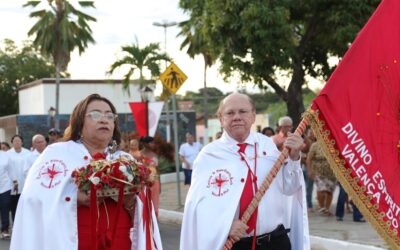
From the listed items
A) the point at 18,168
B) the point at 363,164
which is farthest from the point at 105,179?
the point at 18,168

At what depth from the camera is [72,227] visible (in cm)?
449

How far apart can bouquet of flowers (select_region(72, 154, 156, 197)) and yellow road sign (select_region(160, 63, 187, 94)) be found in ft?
37.0

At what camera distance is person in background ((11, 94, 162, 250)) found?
14.7ft

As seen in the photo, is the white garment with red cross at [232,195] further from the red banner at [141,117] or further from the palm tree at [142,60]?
the palm tree at [142,60]

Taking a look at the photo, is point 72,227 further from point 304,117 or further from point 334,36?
point 334,36

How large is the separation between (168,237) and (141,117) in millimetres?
9876

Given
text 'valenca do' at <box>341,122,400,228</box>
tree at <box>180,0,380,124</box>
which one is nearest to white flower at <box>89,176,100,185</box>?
text 'valenca do' at <box>341,122,400,228</box>

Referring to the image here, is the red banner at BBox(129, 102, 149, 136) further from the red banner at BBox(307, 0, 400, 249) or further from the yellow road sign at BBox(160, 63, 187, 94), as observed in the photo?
the red banner at BBox(307, 0, 400, 249)

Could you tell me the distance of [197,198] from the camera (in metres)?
5.25

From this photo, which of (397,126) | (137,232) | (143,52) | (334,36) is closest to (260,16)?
(334,36)

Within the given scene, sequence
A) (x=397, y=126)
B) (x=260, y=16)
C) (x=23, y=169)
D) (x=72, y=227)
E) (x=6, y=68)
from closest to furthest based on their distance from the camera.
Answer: (x=72, y=227), (x=397, y=126), (x=23, y=169), (x=260, y=16), (x=6, y=68)

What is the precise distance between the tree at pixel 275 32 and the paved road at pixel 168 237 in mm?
5327

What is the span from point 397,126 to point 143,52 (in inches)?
1130

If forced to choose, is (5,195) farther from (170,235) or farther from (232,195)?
(232,195)
